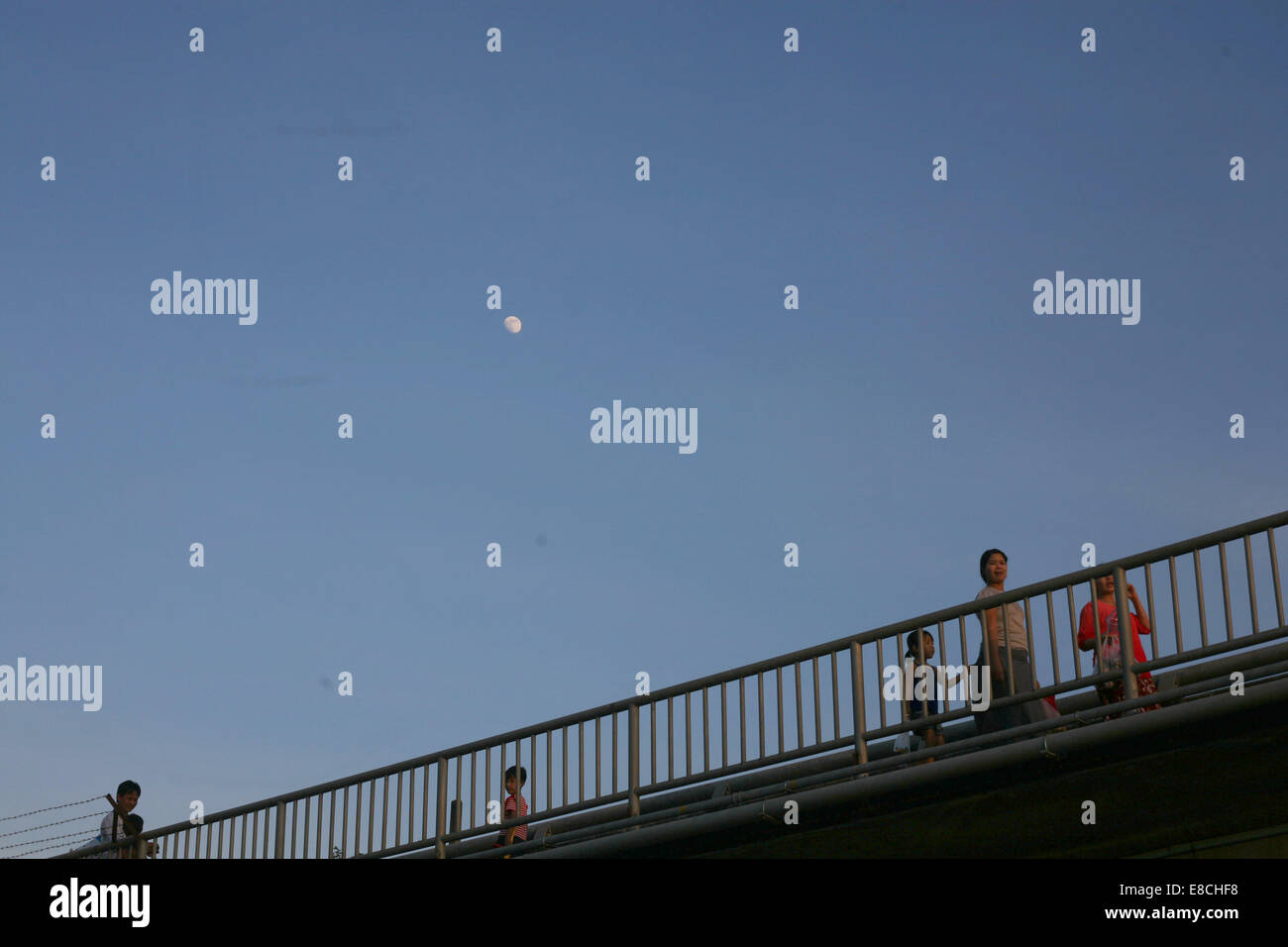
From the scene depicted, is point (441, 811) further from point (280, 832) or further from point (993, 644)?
point (993, 644)

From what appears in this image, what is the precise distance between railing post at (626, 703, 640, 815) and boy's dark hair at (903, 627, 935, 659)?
9.39 ft

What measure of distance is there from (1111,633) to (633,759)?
5.03 meters

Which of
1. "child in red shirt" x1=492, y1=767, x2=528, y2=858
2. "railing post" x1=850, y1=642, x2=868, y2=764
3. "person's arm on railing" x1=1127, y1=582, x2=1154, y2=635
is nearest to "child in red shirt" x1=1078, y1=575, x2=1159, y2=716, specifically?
"person's arm on railing" x1=1127, y1=582, x2=1154, y2=635

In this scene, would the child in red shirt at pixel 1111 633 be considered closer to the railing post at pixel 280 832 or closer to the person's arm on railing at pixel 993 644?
the person's arm on railing at pixel 993 644

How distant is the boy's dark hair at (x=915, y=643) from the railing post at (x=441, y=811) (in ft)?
18.5

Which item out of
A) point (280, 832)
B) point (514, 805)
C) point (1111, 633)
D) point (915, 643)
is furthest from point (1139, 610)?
point (280, 832)

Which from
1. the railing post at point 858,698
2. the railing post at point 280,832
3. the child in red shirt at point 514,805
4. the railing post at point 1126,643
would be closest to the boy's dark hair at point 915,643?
the railing post at point 858,698

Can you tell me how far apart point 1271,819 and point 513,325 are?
861 inches

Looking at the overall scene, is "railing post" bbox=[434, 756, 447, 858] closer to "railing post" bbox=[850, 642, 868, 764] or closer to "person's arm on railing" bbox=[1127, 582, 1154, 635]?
"railing post" bbox=[850, 642, 868, 764]

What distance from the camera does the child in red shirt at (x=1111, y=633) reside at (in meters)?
12.6

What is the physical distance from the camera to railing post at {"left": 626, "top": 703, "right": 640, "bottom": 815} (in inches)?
620

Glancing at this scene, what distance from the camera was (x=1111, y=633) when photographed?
12812 mm
